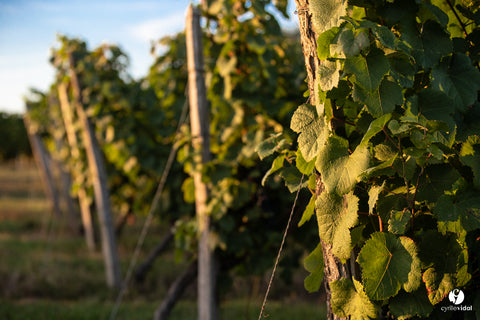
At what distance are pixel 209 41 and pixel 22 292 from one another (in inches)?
147

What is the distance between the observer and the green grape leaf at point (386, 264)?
1199 millimetres

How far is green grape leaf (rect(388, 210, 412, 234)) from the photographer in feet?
3.94

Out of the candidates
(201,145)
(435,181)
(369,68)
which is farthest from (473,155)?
(201,145)

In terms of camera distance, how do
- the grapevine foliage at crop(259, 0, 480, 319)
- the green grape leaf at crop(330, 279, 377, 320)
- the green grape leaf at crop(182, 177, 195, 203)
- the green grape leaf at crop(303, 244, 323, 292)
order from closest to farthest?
the grapevine foliage at crop(259, 0, 480, 319) → the green grape leaf at crop(330, 279, 377, 320) → the green grape leaf at crop(303, 244, 323, 292) → the green grape leaf at crop(182, 177, 195, 203)

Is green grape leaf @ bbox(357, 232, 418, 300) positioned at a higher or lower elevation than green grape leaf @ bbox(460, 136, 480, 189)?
lower

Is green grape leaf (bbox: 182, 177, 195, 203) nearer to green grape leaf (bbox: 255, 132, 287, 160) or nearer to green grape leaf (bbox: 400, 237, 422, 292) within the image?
green grape leaf (bbox: 255, 132, 287, 160)

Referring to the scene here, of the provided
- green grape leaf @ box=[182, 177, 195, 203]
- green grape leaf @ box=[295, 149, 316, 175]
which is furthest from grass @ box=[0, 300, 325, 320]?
green grape leaf @ box=[295, 149, 316, 175]

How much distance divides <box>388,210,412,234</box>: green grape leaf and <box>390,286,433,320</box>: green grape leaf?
0.25 meters

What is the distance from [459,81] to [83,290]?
5.03 meters

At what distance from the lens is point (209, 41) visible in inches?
140

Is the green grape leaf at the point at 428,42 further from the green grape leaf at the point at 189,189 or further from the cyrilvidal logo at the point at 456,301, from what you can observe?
the green grape leaf at the point at 189,189

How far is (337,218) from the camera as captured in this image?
1306 mm

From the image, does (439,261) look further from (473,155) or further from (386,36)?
(386,36)

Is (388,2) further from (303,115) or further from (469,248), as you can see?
(469,248)
